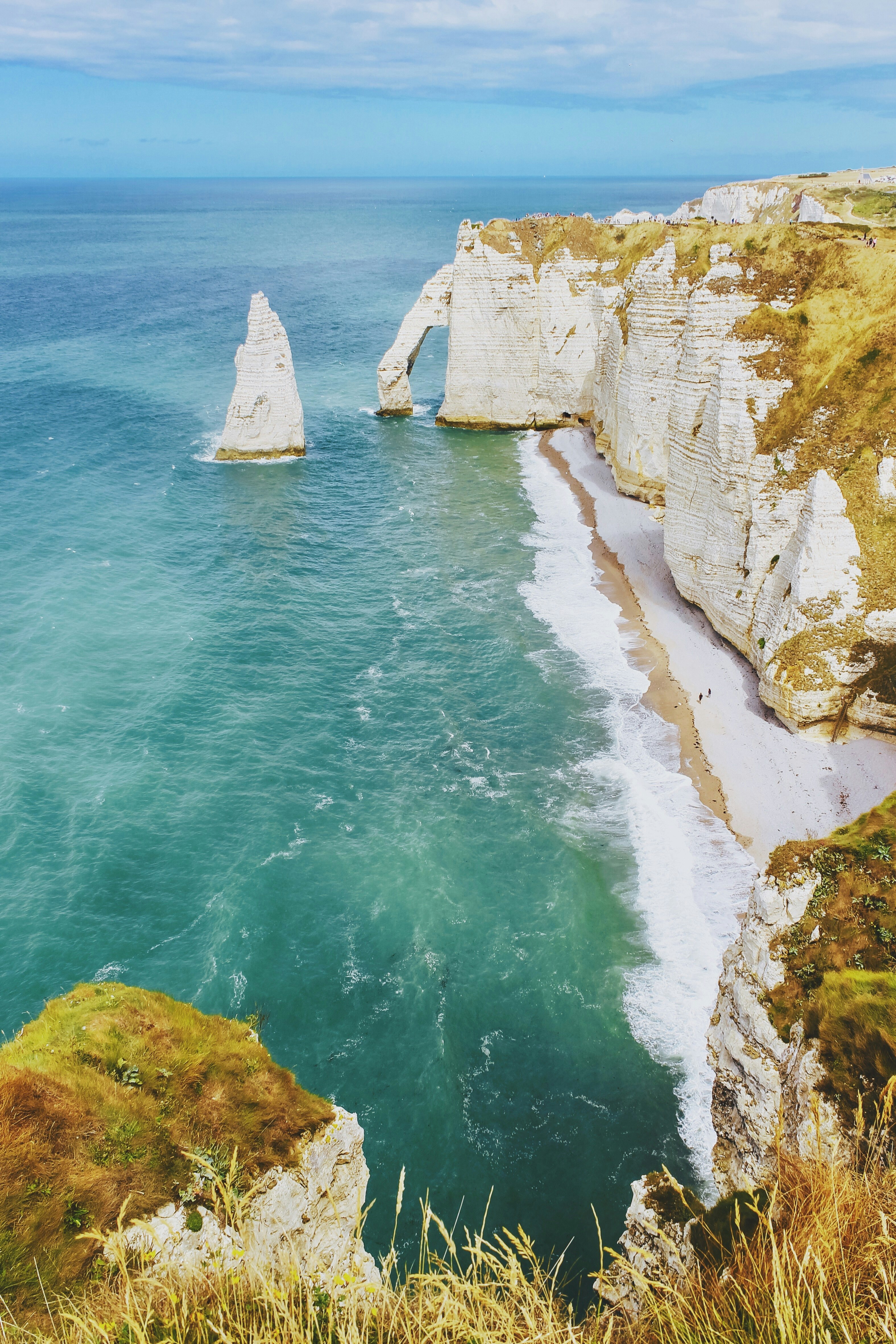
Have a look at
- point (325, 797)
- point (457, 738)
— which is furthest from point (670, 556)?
point (325, 797)

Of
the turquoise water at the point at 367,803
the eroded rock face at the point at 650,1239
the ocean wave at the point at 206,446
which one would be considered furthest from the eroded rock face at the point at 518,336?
the eroded rock face at the point at 650,1239

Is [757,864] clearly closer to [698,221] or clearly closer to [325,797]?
[325,797]

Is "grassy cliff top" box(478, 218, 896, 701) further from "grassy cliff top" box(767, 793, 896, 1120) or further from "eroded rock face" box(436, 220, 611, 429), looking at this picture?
"eroded rock face" box(436, 220, 611, 429)

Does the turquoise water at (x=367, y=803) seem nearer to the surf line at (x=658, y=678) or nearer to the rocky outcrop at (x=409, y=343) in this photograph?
the surf line at (x=658, y=678)

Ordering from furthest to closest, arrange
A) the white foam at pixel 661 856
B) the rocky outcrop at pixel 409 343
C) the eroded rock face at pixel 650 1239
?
the rocky outcrop at pixel 409 343
the white foam at pixel 661 856
the eroded rock face at pixel 650 1239

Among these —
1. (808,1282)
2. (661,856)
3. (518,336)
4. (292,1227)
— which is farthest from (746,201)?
(808,1282)

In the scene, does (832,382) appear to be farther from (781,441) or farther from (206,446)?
(206,446)
